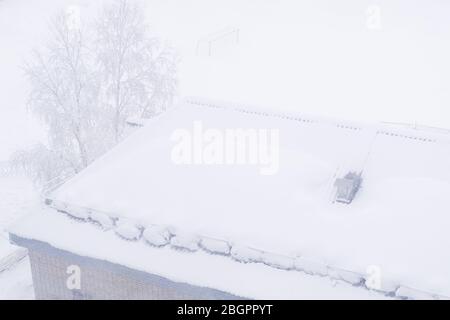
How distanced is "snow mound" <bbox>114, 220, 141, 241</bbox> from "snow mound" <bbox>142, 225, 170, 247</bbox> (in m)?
0.15

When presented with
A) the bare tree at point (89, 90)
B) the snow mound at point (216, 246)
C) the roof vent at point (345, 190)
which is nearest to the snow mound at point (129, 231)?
the snow mound at point (216, 246)

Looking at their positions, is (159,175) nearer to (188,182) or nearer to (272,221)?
(188,182)

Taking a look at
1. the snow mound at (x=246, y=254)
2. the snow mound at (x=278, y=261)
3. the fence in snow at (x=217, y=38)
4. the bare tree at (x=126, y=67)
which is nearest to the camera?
the snow mound at (x=278, y=261)

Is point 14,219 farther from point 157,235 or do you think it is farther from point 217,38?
point 217,38

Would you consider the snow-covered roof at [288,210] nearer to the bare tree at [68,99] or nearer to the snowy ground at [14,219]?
the snowy ground at [14,219]

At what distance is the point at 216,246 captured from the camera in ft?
30.6

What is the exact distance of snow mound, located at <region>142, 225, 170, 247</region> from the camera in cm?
949

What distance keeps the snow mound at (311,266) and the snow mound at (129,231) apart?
9.61ft

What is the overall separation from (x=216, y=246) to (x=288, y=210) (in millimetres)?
1746

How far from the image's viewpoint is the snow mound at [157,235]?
31.1ft

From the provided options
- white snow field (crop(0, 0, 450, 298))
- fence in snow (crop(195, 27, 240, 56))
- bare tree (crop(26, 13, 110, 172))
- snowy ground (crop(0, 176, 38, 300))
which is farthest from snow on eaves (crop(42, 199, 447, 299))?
fence in snow (crop(195, 27, 240, 56))

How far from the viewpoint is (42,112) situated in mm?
20859

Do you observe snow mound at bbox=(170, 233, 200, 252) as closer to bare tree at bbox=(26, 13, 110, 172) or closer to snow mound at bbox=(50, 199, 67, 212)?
snow mound at bbox=(50, 199, 67, 212)

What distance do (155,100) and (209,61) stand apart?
13.9 metres
